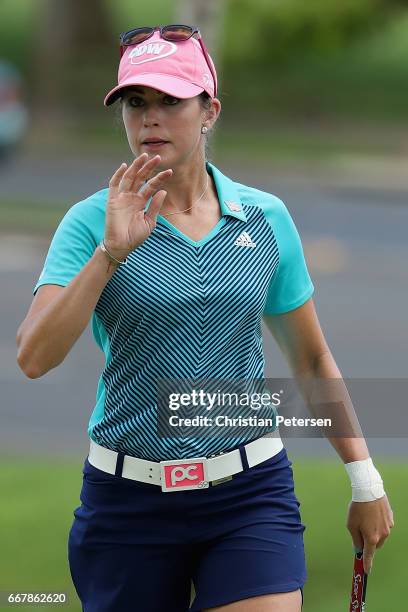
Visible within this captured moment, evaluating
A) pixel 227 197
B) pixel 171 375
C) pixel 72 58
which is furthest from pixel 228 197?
pixel 72 58

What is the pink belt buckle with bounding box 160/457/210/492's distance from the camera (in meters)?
3.55

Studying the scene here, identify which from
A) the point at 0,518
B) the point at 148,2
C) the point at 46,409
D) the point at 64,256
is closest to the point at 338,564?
the point at 0,518

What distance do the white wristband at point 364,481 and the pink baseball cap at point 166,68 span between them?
3.64 ft

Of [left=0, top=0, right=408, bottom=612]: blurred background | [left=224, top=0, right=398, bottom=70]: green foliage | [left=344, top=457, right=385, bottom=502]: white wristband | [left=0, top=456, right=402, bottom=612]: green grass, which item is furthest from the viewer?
[left=224, top=0, right=398, bottom=70]: green foliage

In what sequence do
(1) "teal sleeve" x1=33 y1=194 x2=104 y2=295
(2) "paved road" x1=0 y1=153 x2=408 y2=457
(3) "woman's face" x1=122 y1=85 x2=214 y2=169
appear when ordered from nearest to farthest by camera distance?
(1) "teal sleeve" x1=33 y1=194 x2=104 y2=295 → (3) "woman's face" x1=122 y1=85 x2=214 y2=169 → (2) "paved road" x1=0 y1=153 x2=408 y2=457

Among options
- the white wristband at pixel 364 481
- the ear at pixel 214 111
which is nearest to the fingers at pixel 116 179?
the ear at pixel 214 111

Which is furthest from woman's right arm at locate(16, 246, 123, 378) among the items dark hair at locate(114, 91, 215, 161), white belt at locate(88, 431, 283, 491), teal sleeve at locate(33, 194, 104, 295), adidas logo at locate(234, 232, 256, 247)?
dark hair at locate(114, 91, 215, 161)

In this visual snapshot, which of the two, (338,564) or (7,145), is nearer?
(338,564)

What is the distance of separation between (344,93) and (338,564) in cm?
3118

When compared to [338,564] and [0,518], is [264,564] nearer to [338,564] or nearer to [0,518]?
[338,564]

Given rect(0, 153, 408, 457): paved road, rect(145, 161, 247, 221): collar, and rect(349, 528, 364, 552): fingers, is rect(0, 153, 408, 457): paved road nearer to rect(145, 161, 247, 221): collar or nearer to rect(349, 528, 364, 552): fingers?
rect(349, 528, 364, 552): fingers

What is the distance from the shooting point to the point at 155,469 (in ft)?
11.7

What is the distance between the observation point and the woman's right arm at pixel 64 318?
131 inches

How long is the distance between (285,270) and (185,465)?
0.65 meters
